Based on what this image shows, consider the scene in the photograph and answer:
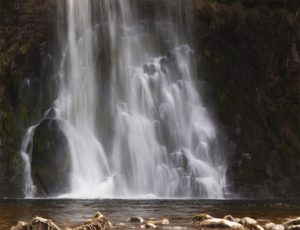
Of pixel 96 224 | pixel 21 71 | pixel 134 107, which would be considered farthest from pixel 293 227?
pixel 21 71

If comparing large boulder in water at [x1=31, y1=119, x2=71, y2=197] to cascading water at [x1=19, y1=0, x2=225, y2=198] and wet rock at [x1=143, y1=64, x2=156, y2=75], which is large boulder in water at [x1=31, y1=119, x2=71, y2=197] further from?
wet rock at [x1=143, y1=64, x2=156, y2=75]

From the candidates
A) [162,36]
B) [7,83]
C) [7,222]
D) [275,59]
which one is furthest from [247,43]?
[7,222]

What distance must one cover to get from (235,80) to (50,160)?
19595mm

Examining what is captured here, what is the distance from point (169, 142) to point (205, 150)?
3.14 m

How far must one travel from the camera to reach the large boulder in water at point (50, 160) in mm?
46481

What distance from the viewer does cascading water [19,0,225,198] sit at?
155 feet

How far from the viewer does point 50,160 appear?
47750mm

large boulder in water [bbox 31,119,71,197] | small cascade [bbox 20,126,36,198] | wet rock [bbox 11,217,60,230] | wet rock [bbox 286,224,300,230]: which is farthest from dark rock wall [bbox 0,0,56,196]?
wet rock [bbox 11,217,60,230]

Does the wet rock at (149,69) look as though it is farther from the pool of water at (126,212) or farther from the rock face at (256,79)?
the pool of water at (126,212)

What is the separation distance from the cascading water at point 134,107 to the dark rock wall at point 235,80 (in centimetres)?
171

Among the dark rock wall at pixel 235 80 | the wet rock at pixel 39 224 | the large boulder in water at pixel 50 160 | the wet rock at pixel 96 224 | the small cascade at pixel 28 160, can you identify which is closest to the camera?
the wet rock at pixel 39 224

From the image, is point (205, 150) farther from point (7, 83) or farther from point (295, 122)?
point (7, 83)

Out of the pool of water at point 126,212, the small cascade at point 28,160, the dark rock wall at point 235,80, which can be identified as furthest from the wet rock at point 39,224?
the dark rock wall at point 235,80

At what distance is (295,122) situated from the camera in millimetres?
55625
